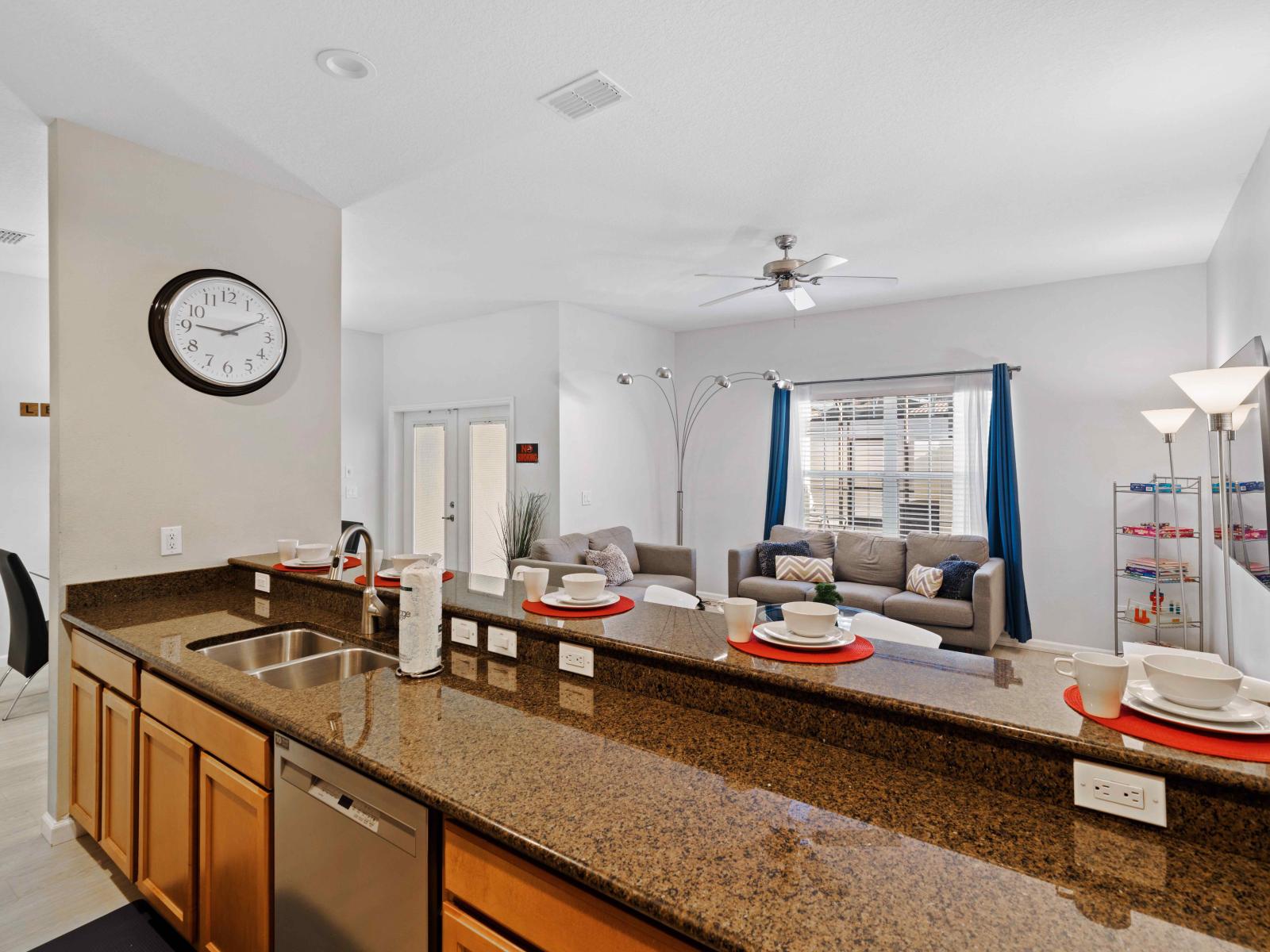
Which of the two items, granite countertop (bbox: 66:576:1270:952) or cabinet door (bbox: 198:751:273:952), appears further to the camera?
cabinet door (bbox: 198:751:273:952)

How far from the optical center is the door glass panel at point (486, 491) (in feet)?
19.1

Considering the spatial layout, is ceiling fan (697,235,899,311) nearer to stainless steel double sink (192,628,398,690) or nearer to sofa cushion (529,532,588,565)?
sofa cushion (529,532,588,565)

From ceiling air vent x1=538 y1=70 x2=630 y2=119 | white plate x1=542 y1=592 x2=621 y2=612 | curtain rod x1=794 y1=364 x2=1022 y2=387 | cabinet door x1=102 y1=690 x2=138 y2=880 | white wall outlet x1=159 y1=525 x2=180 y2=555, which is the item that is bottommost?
cabinet door x1=102 y1=690 x2=138 y2=880

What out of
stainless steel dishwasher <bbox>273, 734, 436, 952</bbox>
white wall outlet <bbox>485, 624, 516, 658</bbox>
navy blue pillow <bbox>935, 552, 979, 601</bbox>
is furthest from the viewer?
navy blue pillow <bbox>935, 552, 979, 601</bbox>

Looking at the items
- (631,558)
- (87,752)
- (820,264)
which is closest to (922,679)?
(820,264)

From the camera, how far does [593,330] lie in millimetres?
5727

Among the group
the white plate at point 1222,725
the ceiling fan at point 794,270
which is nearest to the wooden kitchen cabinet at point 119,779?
the white plate at point 1222,725

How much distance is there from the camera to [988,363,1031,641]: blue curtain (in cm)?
488

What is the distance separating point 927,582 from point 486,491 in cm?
375

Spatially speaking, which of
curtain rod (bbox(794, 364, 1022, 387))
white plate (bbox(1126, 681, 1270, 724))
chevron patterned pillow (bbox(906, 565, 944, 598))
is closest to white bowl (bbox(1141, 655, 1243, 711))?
white plate (bbox(1126, 681, 1270, 724))

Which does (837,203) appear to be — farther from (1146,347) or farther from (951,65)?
(1146,347)

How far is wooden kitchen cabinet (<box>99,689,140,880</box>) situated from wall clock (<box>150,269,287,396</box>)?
129 cm

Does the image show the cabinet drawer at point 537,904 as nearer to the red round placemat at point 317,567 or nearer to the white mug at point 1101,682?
the white mug at point 1101,682

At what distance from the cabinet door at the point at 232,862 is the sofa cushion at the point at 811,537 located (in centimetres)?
462
